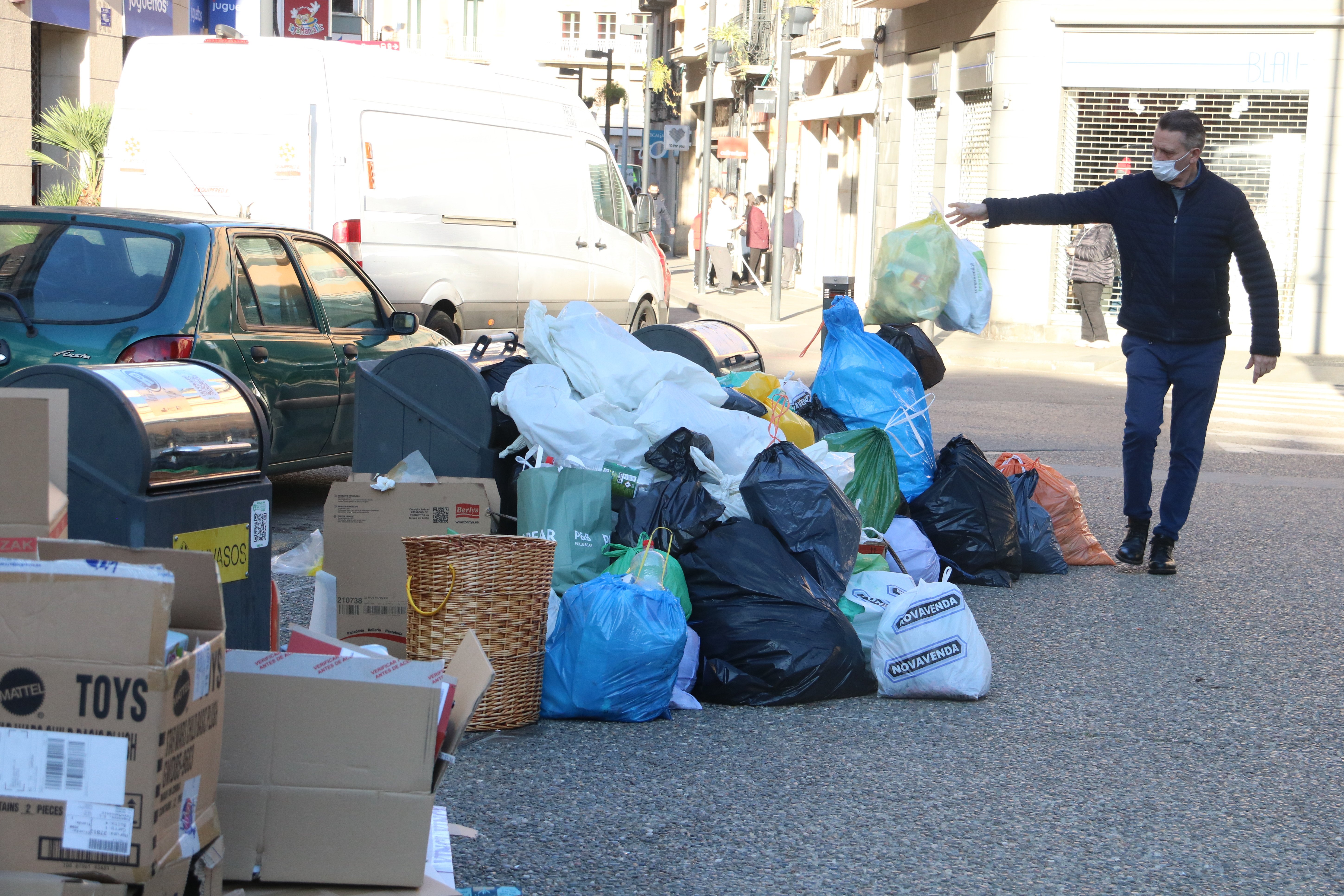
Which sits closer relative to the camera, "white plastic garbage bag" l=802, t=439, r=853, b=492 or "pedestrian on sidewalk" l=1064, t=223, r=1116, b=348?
"white plastic garbage bag" l=802, t=439, r=853, b=492

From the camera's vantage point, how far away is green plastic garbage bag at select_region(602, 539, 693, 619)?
15.4 feet

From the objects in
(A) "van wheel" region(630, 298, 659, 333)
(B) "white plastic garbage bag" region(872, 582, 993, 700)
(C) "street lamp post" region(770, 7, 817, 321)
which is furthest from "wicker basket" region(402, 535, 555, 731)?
(C) "street lamp post" region(770, 7, 817, 321)

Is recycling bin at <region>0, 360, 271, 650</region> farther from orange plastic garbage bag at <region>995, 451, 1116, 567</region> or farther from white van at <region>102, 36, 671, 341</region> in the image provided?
white van at <region>102, 36, 671, 341</region>

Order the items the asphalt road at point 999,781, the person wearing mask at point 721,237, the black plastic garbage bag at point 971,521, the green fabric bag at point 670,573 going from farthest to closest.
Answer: the person wearing mask at point 721,237, the black plastic garbage bag at point 971,521, the green fabric bag at point 670,573, the asphalt road at point 999,781

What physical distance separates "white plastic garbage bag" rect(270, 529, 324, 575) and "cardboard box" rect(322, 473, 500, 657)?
122 cm

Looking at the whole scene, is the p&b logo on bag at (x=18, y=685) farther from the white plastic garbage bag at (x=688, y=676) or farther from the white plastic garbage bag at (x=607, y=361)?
the white plastic garbage bag at (x=607, y=361)

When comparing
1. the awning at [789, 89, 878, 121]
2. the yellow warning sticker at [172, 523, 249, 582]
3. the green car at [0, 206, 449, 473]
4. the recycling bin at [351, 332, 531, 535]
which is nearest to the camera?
the yellow warning sticker at [172, 523, 249, 582]

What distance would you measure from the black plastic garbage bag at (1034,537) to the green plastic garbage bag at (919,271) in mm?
1029

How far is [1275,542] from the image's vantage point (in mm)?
7543

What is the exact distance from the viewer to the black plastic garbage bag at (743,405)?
6.09 metres

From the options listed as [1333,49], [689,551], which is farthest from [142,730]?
[1333,49]

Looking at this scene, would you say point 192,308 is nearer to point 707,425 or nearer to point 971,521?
point 707,425

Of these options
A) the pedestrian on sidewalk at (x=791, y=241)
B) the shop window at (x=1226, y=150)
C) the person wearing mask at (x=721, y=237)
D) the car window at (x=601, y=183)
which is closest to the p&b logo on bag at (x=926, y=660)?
the car window at (x=601, y=183)

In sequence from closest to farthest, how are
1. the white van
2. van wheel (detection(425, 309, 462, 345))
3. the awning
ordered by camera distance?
the white van → van wheel (detection(425, 309, 462, 345)) → the awning
